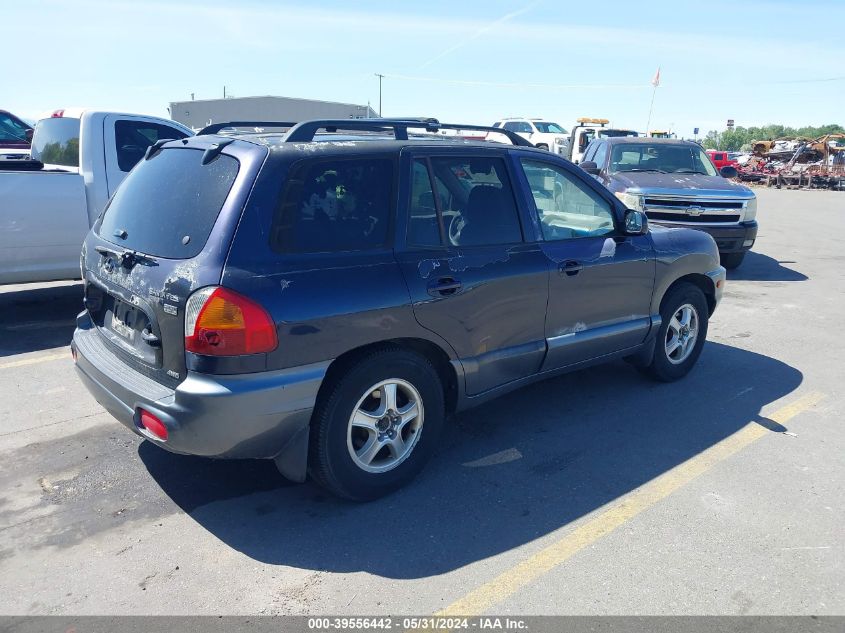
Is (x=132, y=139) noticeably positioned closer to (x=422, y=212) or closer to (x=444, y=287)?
(x=422, y=212)

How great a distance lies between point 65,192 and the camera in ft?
21.2

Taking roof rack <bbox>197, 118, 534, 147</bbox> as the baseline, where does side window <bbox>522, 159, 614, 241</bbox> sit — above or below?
below

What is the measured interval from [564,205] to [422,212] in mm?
1324

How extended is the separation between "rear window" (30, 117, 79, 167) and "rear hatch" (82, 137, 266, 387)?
4080 millimetres

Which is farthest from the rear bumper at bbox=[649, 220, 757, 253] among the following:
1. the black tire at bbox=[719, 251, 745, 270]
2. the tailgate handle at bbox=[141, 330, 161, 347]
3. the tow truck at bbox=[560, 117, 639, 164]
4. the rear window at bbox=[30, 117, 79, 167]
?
the tow truck at bbox=[560, 117, 639, 164]

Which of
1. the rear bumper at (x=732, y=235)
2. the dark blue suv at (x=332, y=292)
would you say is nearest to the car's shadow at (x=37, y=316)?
the dark blue suv at (x=332, y=292)

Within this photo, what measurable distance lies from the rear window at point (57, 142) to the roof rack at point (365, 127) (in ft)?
12.8

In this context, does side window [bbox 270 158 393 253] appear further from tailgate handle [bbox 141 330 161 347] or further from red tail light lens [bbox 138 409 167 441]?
red tail light lens [bbox 138 409 167 441]

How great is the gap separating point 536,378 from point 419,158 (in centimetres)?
158

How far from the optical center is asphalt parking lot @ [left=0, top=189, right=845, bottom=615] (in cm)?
286

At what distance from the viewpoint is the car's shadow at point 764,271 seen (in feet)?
32.9

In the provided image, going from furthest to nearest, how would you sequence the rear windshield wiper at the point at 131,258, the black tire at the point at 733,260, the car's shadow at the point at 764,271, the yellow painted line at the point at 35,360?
the black tire at the point at 733,260 < the car's shadow at the point at 764,271 < the yellow painted line at the point at 35,360 < the rear windshield wiper at the point at 131,258

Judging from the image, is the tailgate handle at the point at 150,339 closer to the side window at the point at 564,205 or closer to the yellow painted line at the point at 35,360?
the side window at the point at 564,205

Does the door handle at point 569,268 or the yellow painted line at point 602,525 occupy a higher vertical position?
the door handle at point 569,268
